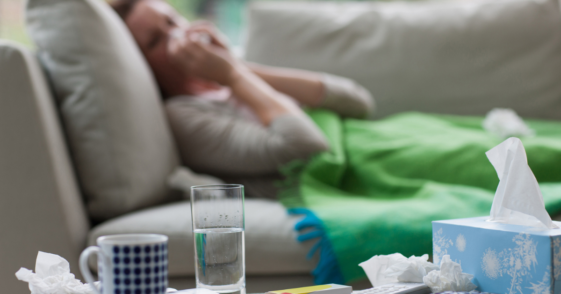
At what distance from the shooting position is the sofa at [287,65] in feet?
3.06

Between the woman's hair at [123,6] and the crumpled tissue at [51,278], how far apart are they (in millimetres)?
1010

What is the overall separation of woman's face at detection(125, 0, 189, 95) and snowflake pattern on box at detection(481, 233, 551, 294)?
1046 mm

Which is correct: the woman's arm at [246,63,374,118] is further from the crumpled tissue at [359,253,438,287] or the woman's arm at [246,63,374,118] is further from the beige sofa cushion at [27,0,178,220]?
the crumpled tissue at [359,253,438,287]

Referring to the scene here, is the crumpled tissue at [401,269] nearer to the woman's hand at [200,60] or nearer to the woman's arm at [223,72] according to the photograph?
the woman's arm at [223,72]

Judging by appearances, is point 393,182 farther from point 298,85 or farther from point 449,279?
point 449,279

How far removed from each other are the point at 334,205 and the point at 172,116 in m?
0.50

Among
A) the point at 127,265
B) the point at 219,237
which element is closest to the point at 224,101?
the point at 219,237

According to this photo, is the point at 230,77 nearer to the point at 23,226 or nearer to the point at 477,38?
the point at 23,226

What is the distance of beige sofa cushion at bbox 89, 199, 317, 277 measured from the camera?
935 mm

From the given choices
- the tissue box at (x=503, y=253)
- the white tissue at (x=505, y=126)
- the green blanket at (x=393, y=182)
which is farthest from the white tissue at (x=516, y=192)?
the white tissue at (x=505, y=126)

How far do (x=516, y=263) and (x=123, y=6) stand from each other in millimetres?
1239

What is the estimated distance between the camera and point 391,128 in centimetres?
141

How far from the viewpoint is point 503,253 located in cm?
50

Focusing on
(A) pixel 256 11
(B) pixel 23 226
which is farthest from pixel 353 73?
(B) pixel 23 226
